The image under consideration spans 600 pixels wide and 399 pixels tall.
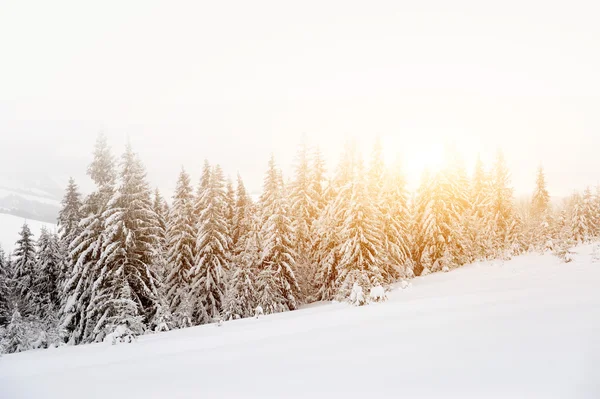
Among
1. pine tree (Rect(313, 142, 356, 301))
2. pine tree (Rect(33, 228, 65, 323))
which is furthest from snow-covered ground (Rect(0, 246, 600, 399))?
pine tree (Rect(33, 228, 65, 323))

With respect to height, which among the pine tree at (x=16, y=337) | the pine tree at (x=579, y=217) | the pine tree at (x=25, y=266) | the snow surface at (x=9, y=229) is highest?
the snow surface at (x=9, y=229)

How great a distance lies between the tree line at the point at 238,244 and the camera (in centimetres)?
2111

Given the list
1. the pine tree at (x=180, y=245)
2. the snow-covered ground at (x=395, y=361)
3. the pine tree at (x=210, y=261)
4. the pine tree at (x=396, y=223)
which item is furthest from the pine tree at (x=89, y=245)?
the pine tree at (x=396, y=223)

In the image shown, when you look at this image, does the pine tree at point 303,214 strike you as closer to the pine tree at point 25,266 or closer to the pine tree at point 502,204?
the pine tree at point 502,204

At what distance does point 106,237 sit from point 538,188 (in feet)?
181

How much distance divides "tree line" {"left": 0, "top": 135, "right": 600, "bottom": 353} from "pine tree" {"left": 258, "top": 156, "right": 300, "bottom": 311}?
0.11 meters

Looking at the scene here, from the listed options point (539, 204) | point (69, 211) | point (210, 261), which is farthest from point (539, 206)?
point (69, 211)

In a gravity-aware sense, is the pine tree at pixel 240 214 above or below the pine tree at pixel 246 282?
above

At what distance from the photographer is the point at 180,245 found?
2936 cm

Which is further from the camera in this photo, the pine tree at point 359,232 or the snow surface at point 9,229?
the snow surface at point 9,229

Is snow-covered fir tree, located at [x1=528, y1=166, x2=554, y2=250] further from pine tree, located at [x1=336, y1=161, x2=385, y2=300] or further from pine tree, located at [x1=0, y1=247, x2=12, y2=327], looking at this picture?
pine tree, located at [x1=0, y1=247, x2=12, y2=327]

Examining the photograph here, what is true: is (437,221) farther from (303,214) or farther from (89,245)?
(89,245)

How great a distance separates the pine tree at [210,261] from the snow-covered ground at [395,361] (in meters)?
19.5

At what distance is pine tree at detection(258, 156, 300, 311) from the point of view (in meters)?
27.2
